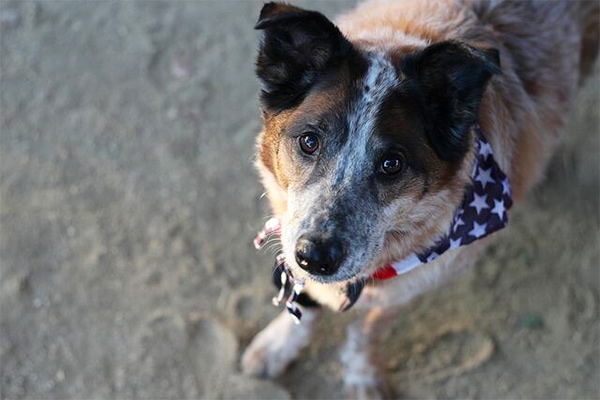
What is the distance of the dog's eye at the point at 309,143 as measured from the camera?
2695mm

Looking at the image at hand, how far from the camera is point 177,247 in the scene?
415cm

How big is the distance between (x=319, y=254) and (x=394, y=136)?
52 centimetres

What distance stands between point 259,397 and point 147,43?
100 inches

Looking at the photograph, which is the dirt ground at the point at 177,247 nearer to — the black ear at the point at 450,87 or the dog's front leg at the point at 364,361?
the dog's front leg at the point at 364,361

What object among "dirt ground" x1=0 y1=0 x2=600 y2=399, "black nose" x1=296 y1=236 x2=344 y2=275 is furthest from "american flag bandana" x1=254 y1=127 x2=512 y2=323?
"dirt ground" x1=0 y1=0 x2=600 y2=399

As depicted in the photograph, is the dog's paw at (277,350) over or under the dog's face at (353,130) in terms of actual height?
under

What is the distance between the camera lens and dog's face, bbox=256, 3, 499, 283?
2617 mm

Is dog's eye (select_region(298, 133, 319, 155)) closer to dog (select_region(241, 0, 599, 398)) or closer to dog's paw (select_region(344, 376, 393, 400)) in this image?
dog (select_region(241, 0, 599, 398))

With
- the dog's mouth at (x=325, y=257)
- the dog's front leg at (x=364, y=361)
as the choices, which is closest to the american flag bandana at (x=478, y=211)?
the dog's mouth at (x=325, y=257)

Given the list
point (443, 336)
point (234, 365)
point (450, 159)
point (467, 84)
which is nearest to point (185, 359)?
point (234, 365)

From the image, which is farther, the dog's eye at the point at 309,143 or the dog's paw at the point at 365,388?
the dog's paw at the point at 365,388

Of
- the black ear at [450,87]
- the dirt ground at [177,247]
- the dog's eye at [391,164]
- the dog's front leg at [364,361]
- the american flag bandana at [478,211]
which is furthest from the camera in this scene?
the dirt ground at [177,247]

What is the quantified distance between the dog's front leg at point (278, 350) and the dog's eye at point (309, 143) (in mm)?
1258

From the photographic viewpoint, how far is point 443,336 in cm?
402
